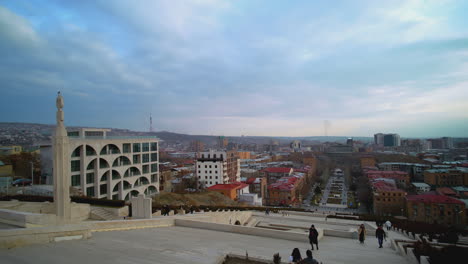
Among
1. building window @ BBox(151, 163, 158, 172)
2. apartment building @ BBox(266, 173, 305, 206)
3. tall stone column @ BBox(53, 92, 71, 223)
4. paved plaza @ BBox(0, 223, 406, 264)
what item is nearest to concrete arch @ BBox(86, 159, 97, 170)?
building window @ BBox(151, 163, 158, 172)

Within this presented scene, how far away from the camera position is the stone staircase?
581 inches

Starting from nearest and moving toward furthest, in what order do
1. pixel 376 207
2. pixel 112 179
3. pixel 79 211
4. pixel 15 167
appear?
pixel 79 211
pixel 112 179
pixel 15 167
pixel 376 207

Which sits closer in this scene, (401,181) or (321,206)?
(321,206)

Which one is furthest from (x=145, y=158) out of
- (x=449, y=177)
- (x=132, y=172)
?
(x=449, y=177)

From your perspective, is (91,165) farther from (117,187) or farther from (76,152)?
(117,187)

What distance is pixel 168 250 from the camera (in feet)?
23.6

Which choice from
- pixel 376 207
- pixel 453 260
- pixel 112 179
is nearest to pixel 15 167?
pixel 112 179

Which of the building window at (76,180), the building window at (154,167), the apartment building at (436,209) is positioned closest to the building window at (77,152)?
the building window at (76,180)

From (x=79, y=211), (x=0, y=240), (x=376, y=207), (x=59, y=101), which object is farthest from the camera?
(x=376, y=207)

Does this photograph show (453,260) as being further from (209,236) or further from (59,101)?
(59,101)

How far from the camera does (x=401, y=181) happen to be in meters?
72.6

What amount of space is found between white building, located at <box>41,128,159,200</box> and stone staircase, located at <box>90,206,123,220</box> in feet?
45.3

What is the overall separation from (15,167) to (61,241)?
3829 cm

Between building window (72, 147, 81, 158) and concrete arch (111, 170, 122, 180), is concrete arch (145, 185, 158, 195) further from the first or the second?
building window (72, 147, 81, 158)
